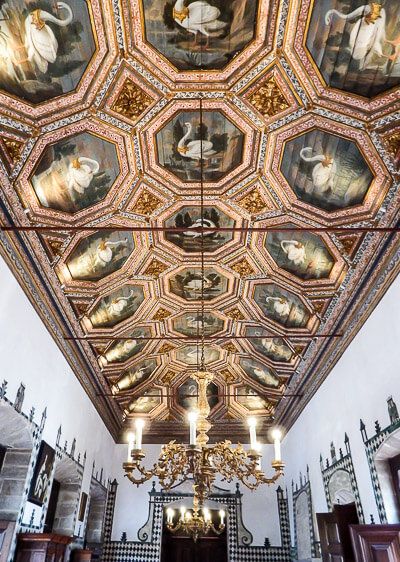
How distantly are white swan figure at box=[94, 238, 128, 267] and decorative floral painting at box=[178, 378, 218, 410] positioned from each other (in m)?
7.01

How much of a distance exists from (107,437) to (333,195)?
36.1 ft

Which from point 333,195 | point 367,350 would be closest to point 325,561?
point 367,350

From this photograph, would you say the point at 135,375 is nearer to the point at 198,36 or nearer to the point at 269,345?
the point at 269,345

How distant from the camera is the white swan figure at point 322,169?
559 cm

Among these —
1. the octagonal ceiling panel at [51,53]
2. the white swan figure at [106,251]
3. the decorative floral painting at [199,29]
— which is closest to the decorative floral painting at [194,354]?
the white swan figure at [106,251]

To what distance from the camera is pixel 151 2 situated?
417cm

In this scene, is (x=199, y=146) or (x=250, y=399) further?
(x=250, y=399)

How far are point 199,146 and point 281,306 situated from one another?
13.9 ft

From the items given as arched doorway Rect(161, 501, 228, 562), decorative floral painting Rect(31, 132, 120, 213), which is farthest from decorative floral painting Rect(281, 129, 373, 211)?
arched doorway Rect(161, 501, 228, 562)

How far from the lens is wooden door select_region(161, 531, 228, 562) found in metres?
14.5

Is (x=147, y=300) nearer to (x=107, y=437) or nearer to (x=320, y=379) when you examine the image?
(x=320, y=379)

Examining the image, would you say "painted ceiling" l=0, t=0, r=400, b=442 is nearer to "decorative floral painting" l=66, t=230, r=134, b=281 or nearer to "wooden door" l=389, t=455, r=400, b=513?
"decorative floral painting" l=66, t=230, r=134, b=281

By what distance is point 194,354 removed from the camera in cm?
1196

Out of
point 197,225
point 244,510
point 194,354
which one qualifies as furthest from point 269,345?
point 244,510
